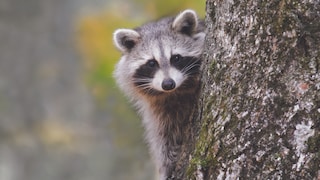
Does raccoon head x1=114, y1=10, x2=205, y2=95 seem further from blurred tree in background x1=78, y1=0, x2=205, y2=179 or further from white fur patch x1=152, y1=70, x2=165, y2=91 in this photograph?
blurred tree in background x1=78, y1=0, x2=205, y2=179

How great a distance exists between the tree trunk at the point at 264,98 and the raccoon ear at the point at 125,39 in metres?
2.27

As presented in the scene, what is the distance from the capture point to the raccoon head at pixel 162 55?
24.3 feet

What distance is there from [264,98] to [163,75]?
6.86 feet

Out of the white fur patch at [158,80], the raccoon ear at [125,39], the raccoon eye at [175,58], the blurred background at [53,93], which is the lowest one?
the white fur patch at [158,80]

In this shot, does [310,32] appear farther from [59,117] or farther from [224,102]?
[59,117]

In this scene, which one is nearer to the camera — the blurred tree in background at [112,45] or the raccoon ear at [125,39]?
the raccoon ear at [125,39]

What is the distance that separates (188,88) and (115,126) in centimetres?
1027

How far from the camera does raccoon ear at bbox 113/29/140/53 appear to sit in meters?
8.17

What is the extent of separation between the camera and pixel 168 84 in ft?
24.2

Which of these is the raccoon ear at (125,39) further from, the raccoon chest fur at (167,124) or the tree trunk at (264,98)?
the tree trunk at (264,98)

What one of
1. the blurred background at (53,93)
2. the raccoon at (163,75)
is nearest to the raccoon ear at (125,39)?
the raccoon at (163,75)

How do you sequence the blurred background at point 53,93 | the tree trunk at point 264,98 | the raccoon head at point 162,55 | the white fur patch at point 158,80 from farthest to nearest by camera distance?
the blurred background at point 53,93 < the white fur patch at point 158,80 < the raccoon head at point 162,55 < the tree trunk at point 264,98

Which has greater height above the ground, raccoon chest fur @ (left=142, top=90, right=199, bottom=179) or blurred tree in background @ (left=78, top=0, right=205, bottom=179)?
blurred tree in background @ (left=78, top=0, right=205, bottom=179)

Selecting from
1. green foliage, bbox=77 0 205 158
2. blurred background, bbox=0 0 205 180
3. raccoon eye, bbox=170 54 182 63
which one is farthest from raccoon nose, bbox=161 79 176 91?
blurred background, bbox=0 0 205 180
